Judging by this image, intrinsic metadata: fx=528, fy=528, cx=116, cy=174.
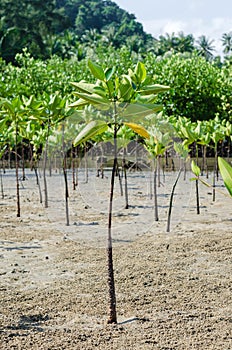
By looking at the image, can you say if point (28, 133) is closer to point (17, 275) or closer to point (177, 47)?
point (17, 275)

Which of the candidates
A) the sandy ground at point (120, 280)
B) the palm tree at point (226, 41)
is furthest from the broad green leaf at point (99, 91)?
the palm tree at point (226, 41)

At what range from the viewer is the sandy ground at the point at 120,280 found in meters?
3.00

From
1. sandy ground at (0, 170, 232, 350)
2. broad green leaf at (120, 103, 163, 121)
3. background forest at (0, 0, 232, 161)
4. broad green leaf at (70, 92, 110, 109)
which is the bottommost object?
sandy ground at (0, 170, 232, 350)

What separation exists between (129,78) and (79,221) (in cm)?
449

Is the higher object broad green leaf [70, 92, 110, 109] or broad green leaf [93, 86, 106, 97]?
broad green leaf [93, 86, 106, 97]

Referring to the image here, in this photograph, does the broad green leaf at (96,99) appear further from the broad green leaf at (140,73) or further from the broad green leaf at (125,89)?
the broad green leaf at (140,73)

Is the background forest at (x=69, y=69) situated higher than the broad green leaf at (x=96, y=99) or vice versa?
the background forest at (x=69, y=69)

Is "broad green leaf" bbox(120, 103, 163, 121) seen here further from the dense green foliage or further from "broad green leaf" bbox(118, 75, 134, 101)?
the dense green foliage

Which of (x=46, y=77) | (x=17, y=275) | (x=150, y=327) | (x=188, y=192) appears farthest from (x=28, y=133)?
(x=46, y=77)

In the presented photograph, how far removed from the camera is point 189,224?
6.93 metres

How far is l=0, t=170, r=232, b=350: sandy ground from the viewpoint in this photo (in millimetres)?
3000

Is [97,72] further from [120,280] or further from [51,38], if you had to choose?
[51,38]

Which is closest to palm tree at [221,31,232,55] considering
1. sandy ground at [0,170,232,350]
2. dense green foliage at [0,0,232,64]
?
dense green foliage at [0,0,232,64]

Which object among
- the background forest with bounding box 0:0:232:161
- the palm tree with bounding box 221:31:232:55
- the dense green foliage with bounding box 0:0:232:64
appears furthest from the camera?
the palm tree with bounding box 221:31:232:55
